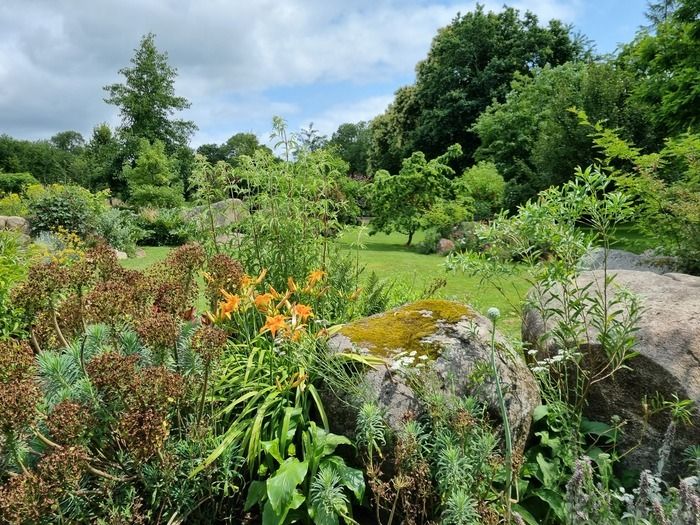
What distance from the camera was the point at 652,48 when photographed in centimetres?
1456

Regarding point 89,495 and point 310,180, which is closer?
point 89,495

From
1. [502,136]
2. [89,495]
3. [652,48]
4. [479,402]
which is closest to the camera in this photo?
[89,495]

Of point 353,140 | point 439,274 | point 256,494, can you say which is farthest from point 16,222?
point 353,140

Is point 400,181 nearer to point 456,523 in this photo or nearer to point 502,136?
point 502,136

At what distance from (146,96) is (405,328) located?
37851mm

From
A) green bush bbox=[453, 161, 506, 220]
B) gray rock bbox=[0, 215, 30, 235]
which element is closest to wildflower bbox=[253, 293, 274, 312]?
gray rock bbox=[0, 215, 30, 235]

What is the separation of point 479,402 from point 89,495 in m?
1.92

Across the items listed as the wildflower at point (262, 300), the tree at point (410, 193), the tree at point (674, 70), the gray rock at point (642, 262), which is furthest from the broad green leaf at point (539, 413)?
the tree at point (410, 193)

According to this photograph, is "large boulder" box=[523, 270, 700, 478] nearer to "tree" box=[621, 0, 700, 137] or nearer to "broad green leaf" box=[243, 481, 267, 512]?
"broad green leaf" box=[243, 481, 267, 512]

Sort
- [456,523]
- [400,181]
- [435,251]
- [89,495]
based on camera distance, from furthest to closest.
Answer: [400,181] < [435,251] < [89,495] < [456,523]

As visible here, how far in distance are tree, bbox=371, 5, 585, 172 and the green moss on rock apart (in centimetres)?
2928

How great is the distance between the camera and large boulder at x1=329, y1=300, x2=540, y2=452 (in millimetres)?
2531

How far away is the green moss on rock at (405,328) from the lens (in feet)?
9.33

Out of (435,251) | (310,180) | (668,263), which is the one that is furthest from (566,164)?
(310,180)
